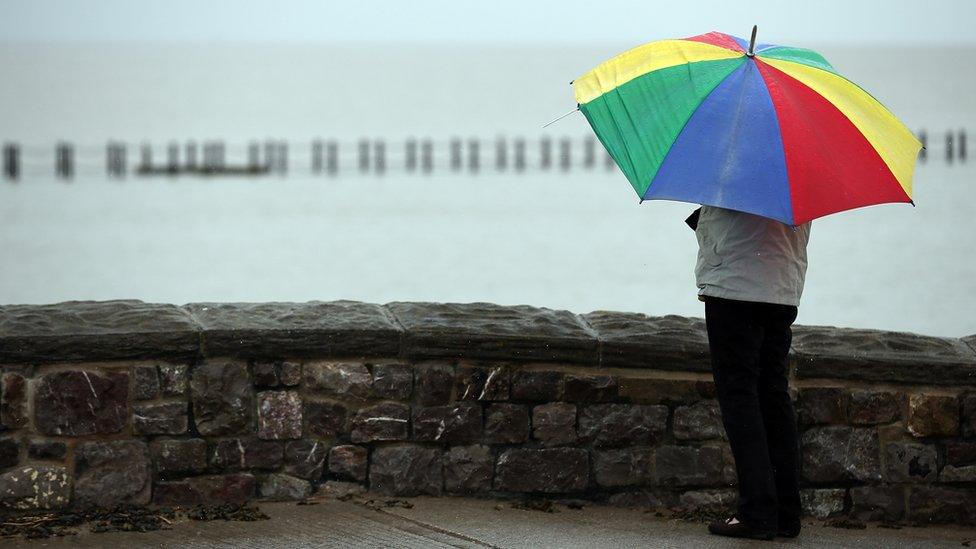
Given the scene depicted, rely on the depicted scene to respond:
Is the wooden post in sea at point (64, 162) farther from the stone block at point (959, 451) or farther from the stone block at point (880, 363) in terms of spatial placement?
the stone block at point (959, 451)

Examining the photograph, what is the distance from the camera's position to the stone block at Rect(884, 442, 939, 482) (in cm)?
464

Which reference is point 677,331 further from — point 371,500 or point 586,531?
point 371,500

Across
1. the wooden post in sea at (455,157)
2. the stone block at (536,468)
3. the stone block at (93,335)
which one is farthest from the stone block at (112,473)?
the wooden post in sea at (455,157)

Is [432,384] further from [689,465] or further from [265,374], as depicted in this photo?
[689,465]

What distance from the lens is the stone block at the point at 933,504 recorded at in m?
4.65

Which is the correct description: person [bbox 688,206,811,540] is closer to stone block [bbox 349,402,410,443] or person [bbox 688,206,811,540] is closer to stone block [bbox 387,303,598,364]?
stone block [bbox 387,303,598,364]

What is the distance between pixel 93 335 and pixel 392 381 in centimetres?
97

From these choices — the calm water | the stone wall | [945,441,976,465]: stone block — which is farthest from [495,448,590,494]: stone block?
the calm water

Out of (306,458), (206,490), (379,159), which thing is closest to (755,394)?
(306,458)

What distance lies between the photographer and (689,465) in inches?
182

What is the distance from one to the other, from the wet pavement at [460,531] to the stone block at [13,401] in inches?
15.8

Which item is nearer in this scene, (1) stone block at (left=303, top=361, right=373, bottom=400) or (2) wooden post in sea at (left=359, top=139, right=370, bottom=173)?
(1) stone block at (left=303, top=361, right=373, bottom=400)

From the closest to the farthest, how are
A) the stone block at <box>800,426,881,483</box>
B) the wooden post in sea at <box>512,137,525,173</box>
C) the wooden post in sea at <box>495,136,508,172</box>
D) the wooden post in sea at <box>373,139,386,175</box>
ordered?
1. the stone block at <box>800,426,881,483</box>
2. the wooden post in sea at <box>373,139,386,175</box>
3. the wooden post in sea at <box>512,137,525,173</box>
4. the wooden post in sea at <box>495,136,508,172</box>

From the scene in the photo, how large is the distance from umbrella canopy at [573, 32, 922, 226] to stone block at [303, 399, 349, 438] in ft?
4.13
